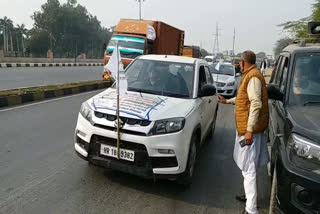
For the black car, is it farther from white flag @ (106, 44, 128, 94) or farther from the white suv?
white flag @ (106, 44, 128, 94)

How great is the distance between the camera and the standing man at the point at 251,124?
3.07m

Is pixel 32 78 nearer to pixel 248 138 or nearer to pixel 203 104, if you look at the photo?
pixel 203 104

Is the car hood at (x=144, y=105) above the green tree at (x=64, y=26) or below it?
below

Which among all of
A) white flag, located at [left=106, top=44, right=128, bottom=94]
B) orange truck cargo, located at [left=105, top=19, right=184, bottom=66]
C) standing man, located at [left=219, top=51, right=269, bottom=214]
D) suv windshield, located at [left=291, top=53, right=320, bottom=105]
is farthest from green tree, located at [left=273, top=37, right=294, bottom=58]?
orange truck cargo, located at [left=105, top=19, right=184, bottom=66]

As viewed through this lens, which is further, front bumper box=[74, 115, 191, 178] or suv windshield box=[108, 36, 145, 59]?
suv windshield box=[108, 36, 145, 59]

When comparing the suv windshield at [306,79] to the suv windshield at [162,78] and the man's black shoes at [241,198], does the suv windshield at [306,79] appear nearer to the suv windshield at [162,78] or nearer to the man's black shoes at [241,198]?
the man's black shoes at [241,198]

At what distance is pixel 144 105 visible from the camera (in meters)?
3.75

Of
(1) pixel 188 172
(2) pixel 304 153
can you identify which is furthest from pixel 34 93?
(2) pixel 304 153

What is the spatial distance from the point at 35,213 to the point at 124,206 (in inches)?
36.6

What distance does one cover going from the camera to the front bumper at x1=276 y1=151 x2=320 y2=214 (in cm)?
240

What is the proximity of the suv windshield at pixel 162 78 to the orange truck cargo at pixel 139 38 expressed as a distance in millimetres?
9732

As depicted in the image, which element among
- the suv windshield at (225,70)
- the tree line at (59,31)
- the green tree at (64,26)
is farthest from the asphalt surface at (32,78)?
the green tree at (64,26)

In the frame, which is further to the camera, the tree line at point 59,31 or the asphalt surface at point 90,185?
the tree line at point 59,31

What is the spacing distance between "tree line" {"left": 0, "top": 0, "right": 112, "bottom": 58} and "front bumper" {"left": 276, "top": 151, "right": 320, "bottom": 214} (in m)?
72.8
